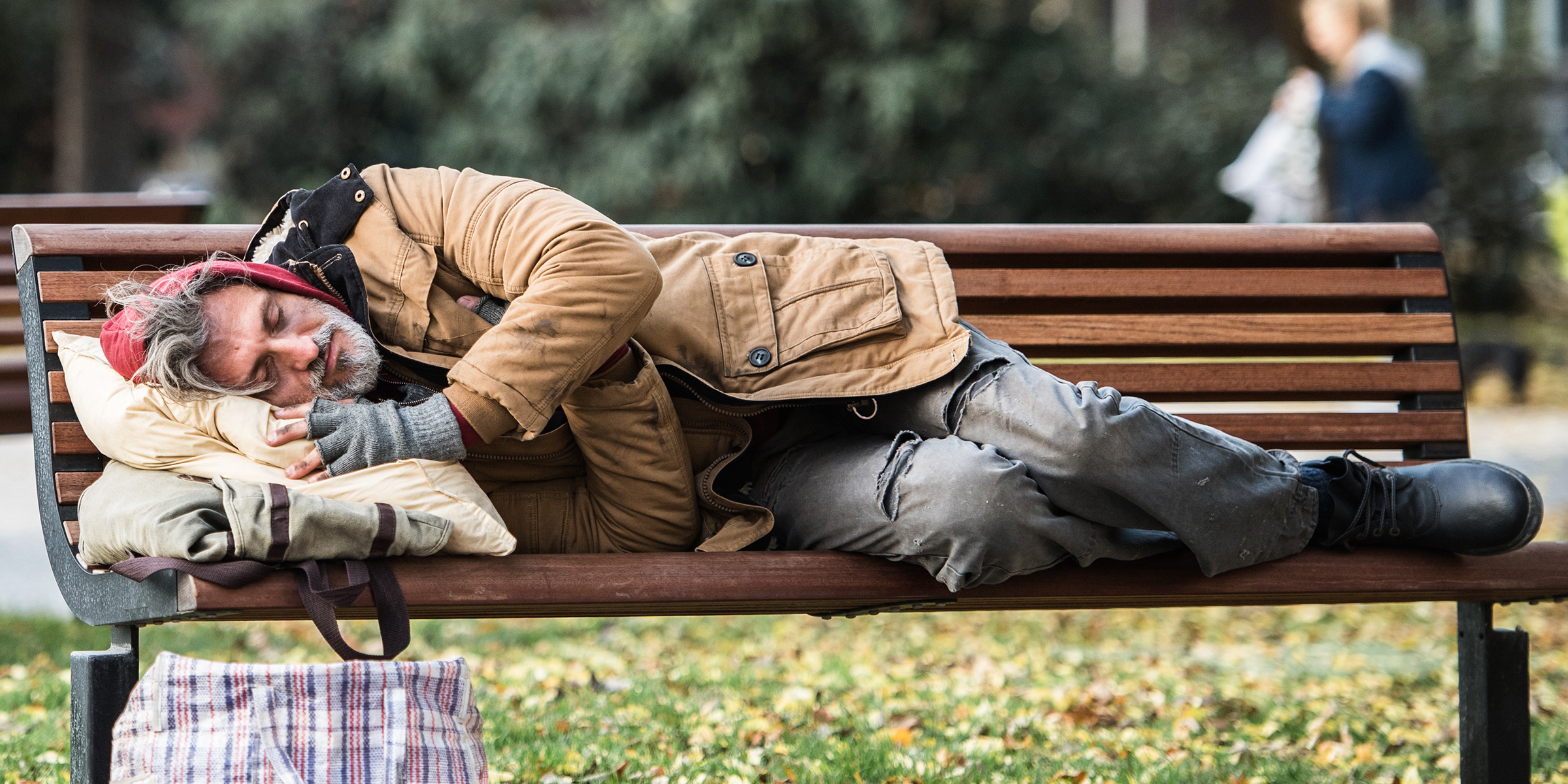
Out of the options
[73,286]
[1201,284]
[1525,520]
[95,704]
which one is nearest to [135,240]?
[73,286]

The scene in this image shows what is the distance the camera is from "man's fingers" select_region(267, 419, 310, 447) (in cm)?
227

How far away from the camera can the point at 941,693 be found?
3855 mm

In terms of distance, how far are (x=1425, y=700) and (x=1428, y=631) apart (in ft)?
3.66

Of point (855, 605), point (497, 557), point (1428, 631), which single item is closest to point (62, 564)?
point (497, 557)

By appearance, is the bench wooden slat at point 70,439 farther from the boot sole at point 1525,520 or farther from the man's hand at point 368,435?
the boot sole at point 1525,520

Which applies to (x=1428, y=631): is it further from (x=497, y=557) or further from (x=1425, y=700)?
(x=497, y=557)

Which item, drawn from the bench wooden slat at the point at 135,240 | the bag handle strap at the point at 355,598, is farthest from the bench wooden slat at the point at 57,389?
the bag handle strap at the point at 355,598

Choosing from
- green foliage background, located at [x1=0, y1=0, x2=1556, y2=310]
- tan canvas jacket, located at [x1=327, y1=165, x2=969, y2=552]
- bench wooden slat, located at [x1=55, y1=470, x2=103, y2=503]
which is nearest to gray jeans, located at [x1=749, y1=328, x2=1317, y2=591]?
tan canvas jacket, located at [x1=327, y1=165, x2=969, y2=552]

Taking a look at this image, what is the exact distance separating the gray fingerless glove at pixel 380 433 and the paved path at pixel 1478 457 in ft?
10.6

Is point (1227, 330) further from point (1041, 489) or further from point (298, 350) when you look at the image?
point (298, 350)

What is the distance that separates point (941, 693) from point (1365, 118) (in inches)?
212

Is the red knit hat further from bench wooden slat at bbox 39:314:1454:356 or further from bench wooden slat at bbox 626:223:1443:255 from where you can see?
bench wooden slat at bbox 39:314:1454:356

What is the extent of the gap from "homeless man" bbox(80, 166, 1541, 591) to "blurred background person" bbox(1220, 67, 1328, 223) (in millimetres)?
7357

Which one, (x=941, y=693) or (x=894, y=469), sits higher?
(x=894, y=469)
